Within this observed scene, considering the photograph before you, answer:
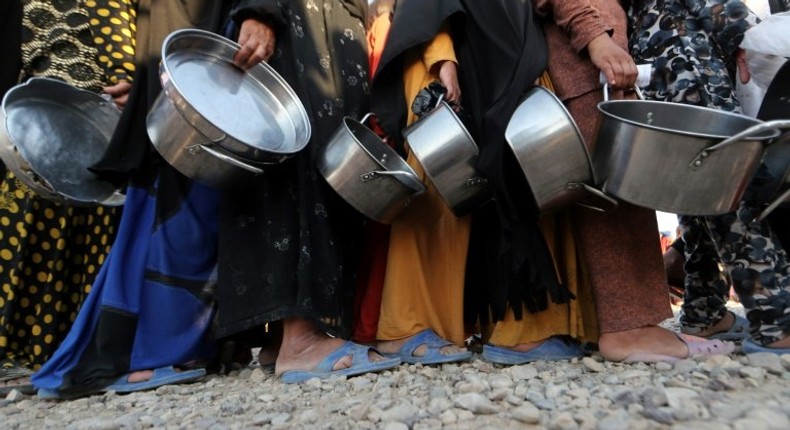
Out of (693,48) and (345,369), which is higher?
(693,48)

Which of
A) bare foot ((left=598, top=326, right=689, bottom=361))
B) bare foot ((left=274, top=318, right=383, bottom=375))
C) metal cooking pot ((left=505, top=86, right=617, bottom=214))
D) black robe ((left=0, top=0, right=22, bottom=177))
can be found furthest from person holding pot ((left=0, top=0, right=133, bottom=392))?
bare foot ((left=598, top=326, right=689, bottom=361))

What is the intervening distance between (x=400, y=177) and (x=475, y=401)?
70cm

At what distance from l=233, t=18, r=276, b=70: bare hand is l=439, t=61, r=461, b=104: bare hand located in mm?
569

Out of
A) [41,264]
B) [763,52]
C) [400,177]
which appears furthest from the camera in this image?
[41,264]

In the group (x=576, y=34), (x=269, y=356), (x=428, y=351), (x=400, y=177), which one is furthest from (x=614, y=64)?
(x=269, y=356)

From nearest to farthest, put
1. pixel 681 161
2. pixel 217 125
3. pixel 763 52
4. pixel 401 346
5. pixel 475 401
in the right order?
pixel 475 401
pixel 681 161
pixel 217 125
pixel 763 52
pixel 401 346

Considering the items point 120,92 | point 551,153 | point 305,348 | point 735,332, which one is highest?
point 120,92

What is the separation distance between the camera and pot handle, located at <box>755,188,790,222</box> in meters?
1.54

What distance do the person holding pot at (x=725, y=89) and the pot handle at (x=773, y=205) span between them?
9cm

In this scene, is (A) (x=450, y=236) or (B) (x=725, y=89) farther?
(A) (x=450, y=236)

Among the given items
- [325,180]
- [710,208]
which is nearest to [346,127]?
[325,180]

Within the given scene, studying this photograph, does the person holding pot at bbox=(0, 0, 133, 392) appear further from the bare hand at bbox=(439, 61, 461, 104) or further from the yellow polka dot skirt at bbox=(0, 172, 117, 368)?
the bare hand at bbox=(439, 61, 461, 104)

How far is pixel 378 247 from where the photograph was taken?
2137 mm

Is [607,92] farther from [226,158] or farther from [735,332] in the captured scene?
[735,332]
